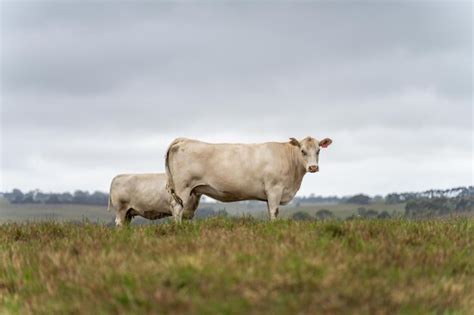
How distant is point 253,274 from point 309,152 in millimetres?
9778

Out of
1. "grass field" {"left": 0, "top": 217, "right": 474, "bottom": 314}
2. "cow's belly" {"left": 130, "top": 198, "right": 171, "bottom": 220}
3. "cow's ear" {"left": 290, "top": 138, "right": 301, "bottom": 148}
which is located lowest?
"grass field" {"left": 0, "top": 217, "right": 474, "bottom": 314}

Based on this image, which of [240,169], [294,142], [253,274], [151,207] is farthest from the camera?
[151,207]

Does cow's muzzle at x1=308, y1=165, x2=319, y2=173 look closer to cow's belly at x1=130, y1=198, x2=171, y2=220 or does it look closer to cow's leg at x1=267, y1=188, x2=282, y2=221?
cow's leg at x1=267, y1=188, x2=282, y2=221

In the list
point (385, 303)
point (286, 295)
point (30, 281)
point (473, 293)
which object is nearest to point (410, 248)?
point (473, 293)

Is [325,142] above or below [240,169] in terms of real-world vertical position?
above

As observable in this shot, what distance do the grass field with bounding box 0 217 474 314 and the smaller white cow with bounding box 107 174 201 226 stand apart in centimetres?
1313

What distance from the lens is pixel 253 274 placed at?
6227mm

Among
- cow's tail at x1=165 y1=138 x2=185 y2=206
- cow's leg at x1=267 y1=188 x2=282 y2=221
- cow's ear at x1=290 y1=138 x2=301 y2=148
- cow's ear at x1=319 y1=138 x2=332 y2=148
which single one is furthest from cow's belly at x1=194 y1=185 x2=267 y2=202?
cow's ear at x1=319 y1=138 x2=332 y2=148

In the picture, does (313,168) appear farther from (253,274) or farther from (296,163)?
(253,274)

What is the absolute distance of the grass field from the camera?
570cm

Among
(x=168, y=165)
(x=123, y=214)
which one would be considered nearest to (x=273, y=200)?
(x=168, y=165)

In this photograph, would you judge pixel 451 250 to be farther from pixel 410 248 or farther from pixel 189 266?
pixel 189 266

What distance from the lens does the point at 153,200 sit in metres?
22.8

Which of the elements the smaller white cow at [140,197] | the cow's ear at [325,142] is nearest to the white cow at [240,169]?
the cow's ear at [325,142]
